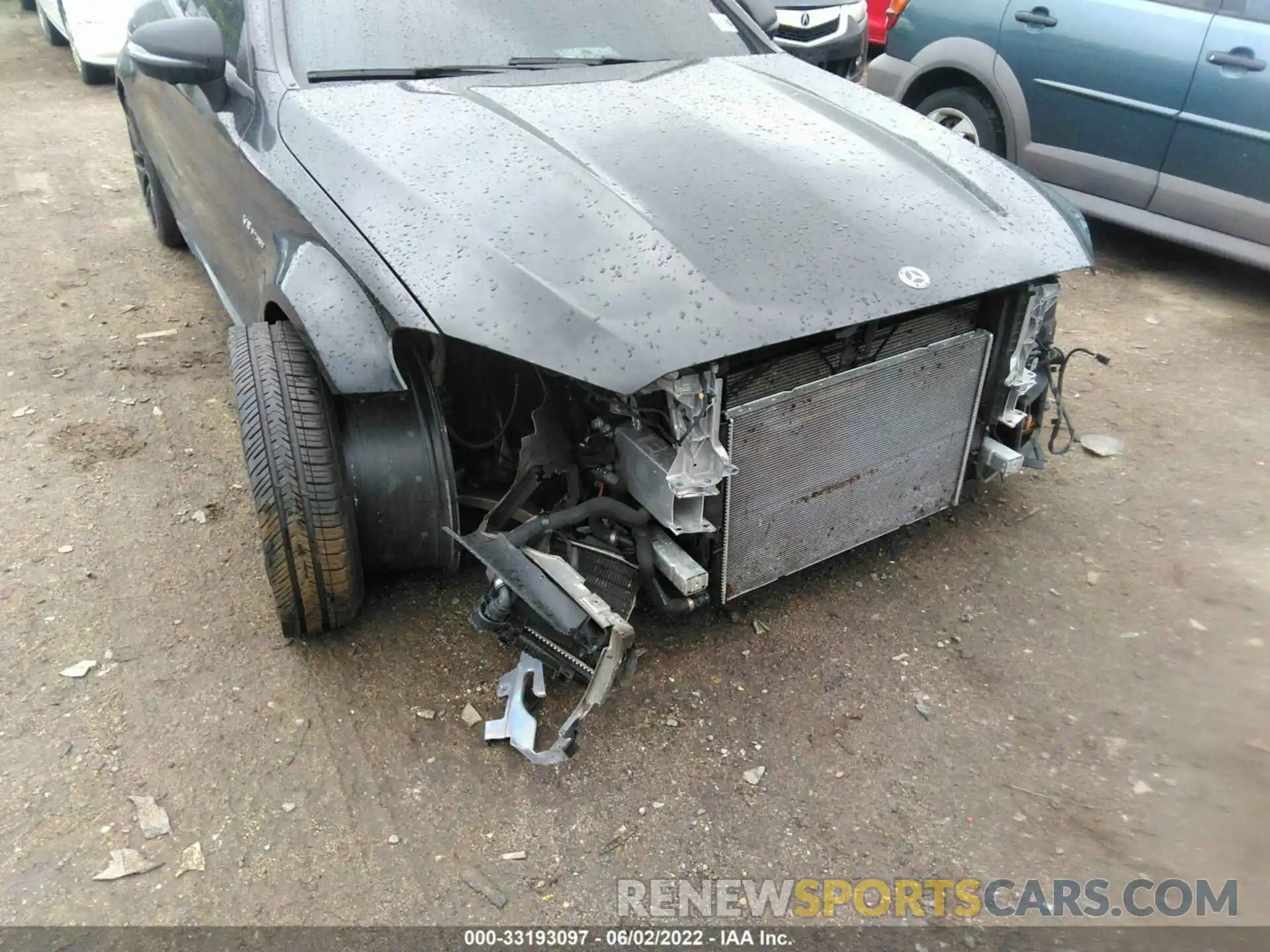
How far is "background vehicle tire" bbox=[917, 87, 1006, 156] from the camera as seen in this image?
556 cm

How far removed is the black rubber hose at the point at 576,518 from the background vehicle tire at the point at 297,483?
45 centimetres

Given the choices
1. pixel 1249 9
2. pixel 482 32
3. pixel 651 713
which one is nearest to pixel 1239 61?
pixel 1249 9

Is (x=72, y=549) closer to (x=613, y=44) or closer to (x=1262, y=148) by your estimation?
(x=613, y=44)

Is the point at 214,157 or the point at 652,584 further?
the point at 214,157

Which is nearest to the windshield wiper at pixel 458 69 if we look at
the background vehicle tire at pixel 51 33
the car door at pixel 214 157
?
the car door at pixel 214 157

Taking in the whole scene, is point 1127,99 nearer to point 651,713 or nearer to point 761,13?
point 761,13

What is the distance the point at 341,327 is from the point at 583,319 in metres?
0.68

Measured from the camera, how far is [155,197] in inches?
209

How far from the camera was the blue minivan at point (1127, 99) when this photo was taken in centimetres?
458

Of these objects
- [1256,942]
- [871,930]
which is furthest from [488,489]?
[1256,942]

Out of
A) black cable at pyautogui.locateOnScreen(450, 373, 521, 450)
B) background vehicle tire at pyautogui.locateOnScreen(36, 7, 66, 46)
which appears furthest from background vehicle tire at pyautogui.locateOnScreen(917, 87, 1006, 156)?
background vehicle tire at pyautogui.locateOnScreen(36, 7, 66, 46)

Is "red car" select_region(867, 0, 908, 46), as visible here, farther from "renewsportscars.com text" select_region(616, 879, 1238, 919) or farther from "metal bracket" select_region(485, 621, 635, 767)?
"renewsportscars.com text" select_region(616, 879, 1238, 919)

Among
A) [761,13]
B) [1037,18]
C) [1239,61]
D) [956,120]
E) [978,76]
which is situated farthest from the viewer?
[956,120]

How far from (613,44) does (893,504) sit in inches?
72.0
